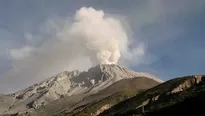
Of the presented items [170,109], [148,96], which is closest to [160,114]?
[170,109]

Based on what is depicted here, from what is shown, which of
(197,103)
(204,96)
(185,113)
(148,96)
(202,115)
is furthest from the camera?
(148,96)

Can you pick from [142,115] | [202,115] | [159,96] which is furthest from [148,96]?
[202,115]

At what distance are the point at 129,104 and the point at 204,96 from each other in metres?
127

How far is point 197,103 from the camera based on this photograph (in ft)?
210

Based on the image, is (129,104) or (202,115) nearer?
(202,115)

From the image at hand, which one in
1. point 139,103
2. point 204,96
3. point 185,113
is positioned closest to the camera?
point 185,113

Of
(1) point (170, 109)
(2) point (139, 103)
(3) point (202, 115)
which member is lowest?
(3) point (202, 115)

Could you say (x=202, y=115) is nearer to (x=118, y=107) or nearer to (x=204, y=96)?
(x=204, y=96)

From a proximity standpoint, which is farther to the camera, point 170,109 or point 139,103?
point 139,103

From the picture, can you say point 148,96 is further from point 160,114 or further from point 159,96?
point 160,114

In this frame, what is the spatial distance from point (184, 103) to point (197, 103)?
4040 millimetres

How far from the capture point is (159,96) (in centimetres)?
19362

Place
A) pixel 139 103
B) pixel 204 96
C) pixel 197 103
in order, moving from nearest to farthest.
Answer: pixel 197 103 < pixel 204 96 < pixel 139 103

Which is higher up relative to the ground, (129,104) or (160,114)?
(129,104)
